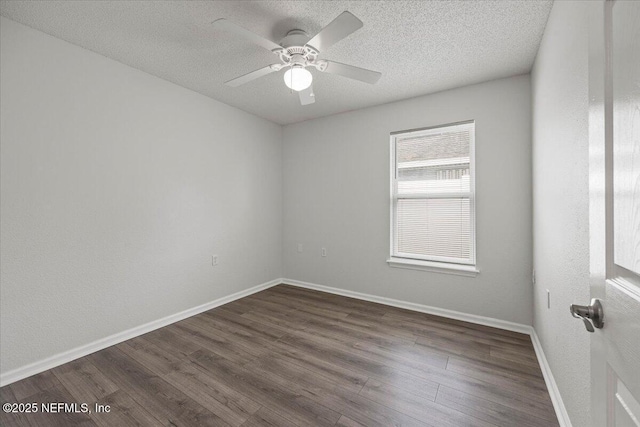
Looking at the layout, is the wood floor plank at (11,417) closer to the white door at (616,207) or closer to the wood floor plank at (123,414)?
the wood floor plank at (123,414)

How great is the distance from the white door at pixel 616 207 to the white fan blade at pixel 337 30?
41.9 inches

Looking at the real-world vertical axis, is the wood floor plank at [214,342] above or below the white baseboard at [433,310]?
below

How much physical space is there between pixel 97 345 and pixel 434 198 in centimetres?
356

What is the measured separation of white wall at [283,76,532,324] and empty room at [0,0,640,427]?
0.08 feet

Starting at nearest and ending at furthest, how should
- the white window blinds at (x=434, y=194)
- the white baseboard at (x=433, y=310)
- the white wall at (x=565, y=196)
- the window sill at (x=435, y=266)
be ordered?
the white wall at (x=565, y=196) → the white baseboard at (x=433, y=310) → the window sill at (x=435, y=266) → the white window blinds at (x=434, y=194)

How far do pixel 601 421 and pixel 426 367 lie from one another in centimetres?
147

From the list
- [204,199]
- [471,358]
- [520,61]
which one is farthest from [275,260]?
[520,61]

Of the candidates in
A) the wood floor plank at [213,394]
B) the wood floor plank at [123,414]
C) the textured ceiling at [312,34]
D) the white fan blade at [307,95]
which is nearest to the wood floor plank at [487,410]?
the wood floor plank at [213,394]

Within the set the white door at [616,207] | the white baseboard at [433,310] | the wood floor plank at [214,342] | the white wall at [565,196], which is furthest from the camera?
the white baseboard at [433,310]

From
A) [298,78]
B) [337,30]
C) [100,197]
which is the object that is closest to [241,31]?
[298,78]

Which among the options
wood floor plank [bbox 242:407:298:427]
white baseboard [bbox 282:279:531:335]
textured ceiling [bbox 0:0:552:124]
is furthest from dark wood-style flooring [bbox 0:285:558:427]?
textured ceiling [bbox 0:0:552:124]

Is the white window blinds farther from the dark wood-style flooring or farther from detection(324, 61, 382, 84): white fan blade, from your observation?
detection(324, 61, 382, 84): white fan blade

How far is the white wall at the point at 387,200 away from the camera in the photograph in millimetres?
2596

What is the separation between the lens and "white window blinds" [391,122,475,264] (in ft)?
9.57
